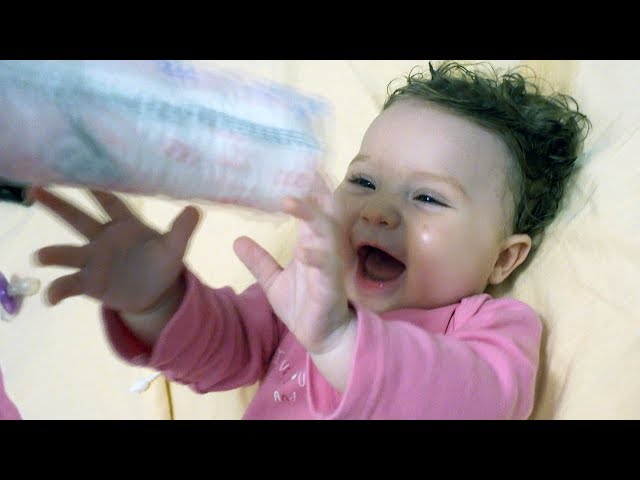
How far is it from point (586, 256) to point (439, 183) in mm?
192

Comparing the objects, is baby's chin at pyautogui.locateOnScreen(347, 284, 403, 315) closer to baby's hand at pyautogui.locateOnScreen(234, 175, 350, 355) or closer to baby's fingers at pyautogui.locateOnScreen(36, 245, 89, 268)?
baby's hand at pyautogui.locateOnScreen(234, 175, 350, 355)

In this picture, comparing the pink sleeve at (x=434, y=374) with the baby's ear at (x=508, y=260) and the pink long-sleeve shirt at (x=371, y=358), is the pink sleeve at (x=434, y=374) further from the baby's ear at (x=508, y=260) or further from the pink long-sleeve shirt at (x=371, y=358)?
the baby's ear at (x=508, y=260)

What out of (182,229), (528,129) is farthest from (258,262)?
(528,129)

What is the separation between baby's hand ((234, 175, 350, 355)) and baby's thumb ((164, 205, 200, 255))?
0.10 metres

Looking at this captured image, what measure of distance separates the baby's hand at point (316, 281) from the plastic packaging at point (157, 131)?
0.04m

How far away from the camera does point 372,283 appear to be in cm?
67

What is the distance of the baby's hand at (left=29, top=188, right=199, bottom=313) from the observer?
0.51 m

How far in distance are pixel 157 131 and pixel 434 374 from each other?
0.29 meters

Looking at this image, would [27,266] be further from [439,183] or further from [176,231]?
[439,183]

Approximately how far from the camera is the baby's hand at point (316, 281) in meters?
0.44

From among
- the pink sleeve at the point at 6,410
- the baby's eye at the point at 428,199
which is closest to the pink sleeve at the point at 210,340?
the pink sleeve at the point at 6,410

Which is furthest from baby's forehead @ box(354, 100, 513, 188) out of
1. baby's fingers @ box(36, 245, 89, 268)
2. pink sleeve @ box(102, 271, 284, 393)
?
baby's fingers @ box(36, 245, 89, 268)

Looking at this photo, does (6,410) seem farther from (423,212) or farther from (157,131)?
(423,212)
